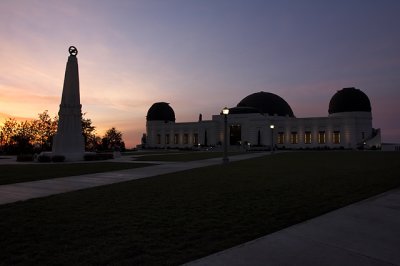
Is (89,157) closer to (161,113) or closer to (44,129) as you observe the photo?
(44,129)

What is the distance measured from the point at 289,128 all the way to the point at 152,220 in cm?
8697

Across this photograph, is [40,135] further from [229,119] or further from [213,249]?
[213,249]

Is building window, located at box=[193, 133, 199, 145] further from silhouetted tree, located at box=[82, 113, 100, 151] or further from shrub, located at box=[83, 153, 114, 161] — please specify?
shrub, located at box=[83, 153, 114, 161]

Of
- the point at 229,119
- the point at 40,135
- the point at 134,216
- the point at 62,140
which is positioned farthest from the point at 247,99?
the point at 134,216

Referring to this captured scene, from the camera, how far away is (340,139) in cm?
8644

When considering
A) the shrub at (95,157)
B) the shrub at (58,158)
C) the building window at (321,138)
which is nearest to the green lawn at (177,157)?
the shrub at (95,157)

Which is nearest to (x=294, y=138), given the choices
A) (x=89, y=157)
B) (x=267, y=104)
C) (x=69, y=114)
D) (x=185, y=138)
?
(x=267, y=104)

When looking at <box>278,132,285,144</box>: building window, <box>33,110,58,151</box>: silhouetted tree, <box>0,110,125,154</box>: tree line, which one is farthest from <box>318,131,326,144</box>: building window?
<box>33,110,58,151</box>: silhouetted tree

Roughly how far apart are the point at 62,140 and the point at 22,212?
27894 mm

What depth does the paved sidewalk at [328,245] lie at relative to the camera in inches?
202

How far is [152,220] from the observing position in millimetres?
7816

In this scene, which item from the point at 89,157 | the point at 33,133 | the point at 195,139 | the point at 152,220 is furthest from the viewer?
the point at 195,139

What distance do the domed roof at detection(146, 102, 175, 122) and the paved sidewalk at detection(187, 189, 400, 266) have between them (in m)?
107

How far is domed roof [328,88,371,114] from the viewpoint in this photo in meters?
88.7
